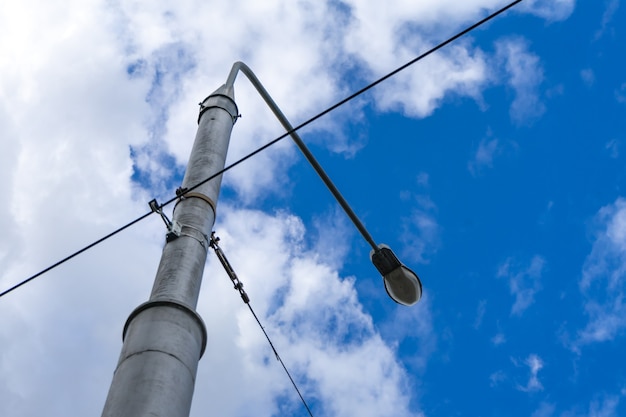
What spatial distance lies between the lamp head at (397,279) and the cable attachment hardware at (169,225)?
2498 mm

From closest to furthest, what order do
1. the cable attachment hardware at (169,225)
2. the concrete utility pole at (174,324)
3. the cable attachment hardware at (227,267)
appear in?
the concrete utility pole at (174,324), the cable attachment hardware at (169,225), the cable attachment hardware at (227,267)

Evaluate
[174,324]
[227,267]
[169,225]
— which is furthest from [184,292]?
[227,267]

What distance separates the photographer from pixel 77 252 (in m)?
6.73

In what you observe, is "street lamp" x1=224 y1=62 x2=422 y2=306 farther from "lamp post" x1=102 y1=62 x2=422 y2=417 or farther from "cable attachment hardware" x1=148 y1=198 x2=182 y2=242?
"cable attachment hardware" x1=148 y1=198 x2=182 y2=242

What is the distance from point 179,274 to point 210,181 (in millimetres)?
1313

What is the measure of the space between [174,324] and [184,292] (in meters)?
0.41

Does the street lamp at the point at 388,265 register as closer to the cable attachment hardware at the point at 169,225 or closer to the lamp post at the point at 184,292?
the lamp post at the point at 184,292

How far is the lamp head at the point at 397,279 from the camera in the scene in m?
7.36

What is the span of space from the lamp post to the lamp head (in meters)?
0.01

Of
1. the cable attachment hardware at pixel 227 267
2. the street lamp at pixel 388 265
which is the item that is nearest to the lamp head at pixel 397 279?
the street lamp at pixel 388 265

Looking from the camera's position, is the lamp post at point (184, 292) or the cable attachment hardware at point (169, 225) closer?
the lamp post at point (184, 292)

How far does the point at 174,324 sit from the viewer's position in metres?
4.86

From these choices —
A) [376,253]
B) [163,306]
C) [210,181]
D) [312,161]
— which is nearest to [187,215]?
[210,181]

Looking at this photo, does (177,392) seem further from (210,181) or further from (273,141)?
(273,141)
